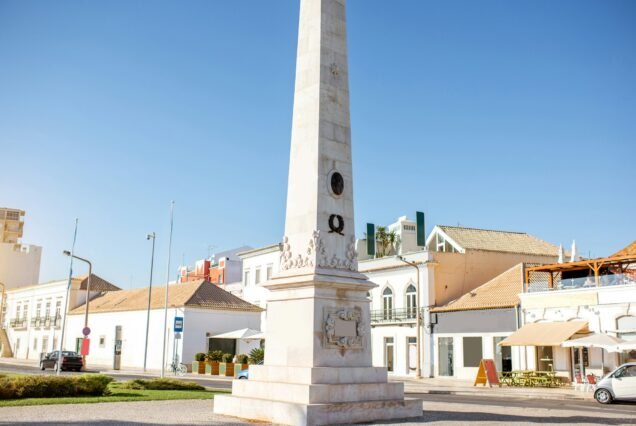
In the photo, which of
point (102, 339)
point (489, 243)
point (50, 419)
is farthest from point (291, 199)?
point (102, 339)

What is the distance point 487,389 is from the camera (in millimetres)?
28922

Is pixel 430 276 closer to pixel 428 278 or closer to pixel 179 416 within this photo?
pixel 428 278

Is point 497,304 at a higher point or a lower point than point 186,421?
higher

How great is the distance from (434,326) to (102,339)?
28.8 meters

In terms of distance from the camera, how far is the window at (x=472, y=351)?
38156 mm

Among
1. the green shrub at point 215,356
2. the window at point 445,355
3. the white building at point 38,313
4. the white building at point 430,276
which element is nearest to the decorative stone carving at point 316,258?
the white building at point 430,276

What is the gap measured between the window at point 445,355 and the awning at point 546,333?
7045 millimetres

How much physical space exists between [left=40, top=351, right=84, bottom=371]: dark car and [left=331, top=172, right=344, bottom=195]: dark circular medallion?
32.3 m

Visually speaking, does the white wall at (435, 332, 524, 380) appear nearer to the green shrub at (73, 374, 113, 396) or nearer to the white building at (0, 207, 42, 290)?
the green shrub at (73, 374, 113, 396)

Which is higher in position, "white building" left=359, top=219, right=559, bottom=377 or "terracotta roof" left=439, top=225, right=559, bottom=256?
"terracotta roof" left=439, top=225, right=559, bottom=256

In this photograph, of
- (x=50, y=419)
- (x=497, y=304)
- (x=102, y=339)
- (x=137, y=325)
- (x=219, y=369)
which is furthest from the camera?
(x=102, y=339)

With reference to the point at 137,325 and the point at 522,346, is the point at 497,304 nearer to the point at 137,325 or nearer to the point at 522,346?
the point at 522,346

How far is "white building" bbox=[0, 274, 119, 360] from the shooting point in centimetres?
6475

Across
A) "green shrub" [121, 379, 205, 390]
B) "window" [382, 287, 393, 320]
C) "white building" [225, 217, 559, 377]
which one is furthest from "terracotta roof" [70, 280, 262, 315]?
"green shrub" [121, 379, 205, 390]
